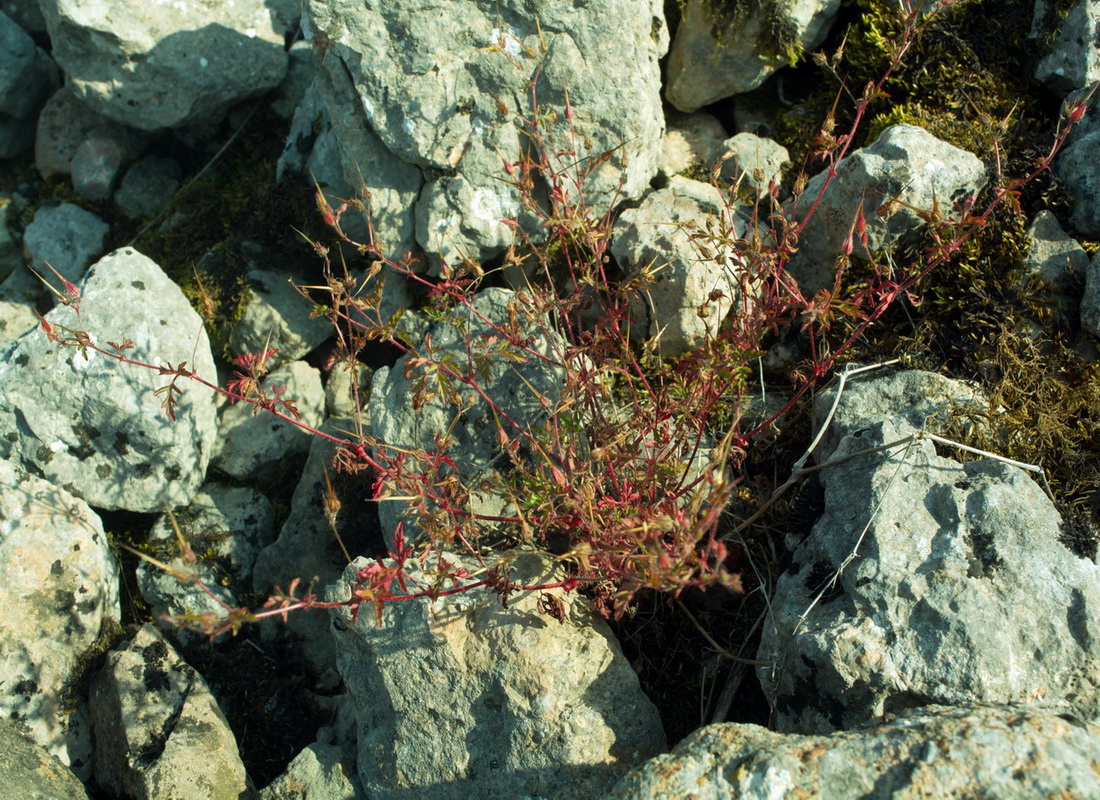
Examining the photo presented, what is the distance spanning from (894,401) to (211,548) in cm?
358

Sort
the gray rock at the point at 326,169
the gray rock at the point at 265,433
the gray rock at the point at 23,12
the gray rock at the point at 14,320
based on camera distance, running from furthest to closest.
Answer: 1. the gray rock at the point at 23,12
2. the gray rock at the point at 14,320
3. the gray rock at the point at 265,433
4. the gray rock at the point at 326,169

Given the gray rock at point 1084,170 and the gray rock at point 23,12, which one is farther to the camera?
the gray rock at point 23,12

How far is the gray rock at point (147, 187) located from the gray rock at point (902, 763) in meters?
5.23

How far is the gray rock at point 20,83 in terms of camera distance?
238 inches

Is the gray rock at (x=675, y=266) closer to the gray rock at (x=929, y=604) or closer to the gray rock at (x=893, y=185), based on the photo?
the gray rock at (x=893, y=185)

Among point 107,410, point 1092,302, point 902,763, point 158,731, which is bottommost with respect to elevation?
point 158,731

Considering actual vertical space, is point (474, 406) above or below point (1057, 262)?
below

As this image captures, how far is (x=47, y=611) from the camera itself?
3.91m

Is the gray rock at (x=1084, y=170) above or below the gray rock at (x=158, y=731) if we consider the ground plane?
above

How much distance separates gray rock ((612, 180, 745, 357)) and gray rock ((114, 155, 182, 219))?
11.5 ft

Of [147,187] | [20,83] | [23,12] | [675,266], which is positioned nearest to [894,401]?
[675,266]

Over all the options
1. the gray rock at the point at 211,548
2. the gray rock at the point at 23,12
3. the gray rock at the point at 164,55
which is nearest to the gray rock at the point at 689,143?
the gray rock at the point at 164,55

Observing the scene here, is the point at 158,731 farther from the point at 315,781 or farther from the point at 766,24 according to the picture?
the point at 766,24

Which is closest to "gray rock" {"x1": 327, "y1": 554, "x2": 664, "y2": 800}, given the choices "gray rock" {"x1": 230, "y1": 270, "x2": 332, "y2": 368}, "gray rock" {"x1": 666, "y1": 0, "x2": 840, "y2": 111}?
"gray rock" {"x1": 230, "y1": 270, "x2": 332, "y2": 368}
